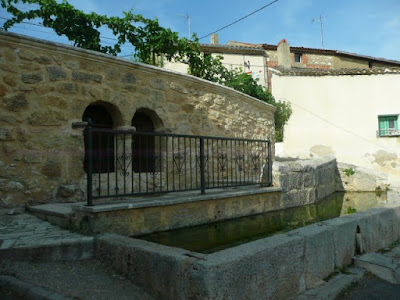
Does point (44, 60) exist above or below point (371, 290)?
above

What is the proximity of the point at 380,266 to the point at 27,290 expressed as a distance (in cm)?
286

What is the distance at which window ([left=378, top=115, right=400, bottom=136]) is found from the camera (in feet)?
41.3

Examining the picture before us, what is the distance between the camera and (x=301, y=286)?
231 centimetres

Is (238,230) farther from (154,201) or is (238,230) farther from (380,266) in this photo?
(380,266)

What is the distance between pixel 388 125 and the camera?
41.8 feet

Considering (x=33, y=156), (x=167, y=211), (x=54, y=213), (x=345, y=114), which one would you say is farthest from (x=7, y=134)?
(x=345, y=114)

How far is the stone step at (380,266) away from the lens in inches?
109

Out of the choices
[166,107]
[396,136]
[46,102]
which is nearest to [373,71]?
[396,136]

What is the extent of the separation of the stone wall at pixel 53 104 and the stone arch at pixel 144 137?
5cm

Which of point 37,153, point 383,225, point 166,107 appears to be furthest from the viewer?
point 166,107

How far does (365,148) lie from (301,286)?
11.8 metres

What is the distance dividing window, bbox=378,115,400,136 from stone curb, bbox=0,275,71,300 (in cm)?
1330

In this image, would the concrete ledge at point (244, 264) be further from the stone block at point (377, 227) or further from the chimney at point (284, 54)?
the chimney at point (284, 54)

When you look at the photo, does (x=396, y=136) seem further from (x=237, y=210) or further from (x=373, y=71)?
(x=237, y=210)
